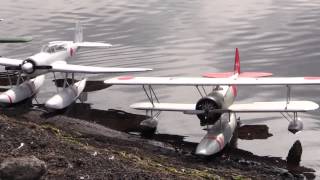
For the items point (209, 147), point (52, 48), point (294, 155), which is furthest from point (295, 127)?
point (52, 48)

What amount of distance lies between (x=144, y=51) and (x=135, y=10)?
1737 centimetres

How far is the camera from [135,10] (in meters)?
53.4

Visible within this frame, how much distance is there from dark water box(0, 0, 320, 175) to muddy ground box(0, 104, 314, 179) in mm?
1194

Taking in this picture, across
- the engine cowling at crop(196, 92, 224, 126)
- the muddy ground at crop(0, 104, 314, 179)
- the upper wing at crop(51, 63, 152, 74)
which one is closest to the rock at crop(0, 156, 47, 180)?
the muddy ground at crop(0, 104, 314, 179)

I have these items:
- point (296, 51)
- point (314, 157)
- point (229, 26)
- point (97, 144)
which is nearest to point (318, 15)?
point (229, 26)

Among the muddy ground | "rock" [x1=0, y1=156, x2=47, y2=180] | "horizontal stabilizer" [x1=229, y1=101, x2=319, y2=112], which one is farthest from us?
"horizontal stabilizer" [x1=229, y1=101, x2=319, y2=112]

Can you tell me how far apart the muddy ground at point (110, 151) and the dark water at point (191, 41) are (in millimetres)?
1194

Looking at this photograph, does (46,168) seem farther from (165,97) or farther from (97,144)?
(165,97)

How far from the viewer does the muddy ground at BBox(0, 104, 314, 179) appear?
1191cm

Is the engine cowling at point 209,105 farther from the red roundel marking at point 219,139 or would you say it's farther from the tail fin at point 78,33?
the tail fin at point 78,33

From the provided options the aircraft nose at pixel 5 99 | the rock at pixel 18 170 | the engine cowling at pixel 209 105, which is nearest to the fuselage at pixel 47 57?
the aircraft nose at pixel 5 99

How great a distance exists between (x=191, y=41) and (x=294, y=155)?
2199 cm

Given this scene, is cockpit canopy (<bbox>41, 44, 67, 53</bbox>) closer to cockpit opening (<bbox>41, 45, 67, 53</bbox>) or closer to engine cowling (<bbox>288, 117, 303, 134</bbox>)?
cockpit opening (<bbox>41, 45, 67, 53</bbox>)

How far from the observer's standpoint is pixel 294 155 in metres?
18.5
